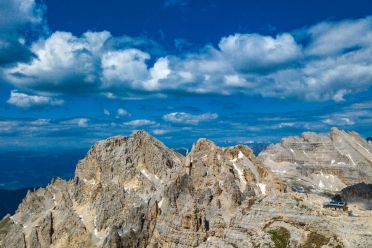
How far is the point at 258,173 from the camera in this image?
140125 mm

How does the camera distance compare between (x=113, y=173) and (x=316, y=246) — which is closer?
(x=316, y=246)

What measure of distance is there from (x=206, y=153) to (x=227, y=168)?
12161 millimetres

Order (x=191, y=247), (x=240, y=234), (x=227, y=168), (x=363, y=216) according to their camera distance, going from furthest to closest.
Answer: (x=227, y=168) < (x=191, y=247) < (x=240, y=234) < (x=363, y=216)

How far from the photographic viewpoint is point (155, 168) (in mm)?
194375

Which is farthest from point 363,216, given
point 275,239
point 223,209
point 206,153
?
point 206,153

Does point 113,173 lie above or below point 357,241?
above

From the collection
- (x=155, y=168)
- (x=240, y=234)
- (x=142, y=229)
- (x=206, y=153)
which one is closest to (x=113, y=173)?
(x=155, y=168)

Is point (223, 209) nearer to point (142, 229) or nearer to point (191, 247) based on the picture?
point (191, 247)

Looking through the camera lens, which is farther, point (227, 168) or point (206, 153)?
point (206, 153)

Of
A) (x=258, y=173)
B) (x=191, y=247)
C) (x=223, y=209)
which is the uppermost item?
(x=258, y=173)

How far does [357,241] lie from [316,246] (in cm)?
702

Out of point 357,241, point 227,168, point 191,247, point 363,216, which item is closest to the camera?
point 357,241

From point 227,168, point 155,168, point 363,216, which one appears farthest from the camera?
point 155,168

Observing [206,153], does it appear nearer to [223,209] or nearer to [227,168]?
[227,168]
